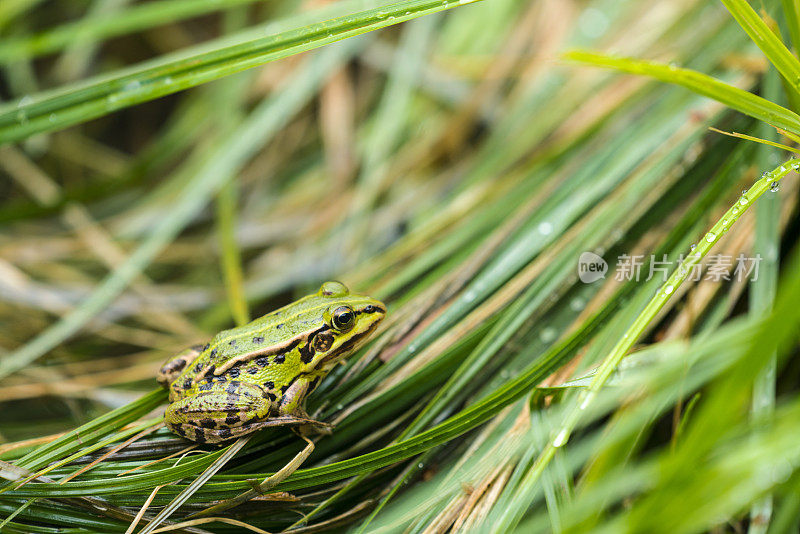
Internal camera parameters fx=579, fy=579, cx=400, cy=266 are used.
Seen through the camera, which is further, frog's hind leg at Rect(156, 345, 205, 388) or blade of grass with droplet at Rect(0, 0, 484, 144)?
frog's hind leg at Rect(156, 345, 205, 388)

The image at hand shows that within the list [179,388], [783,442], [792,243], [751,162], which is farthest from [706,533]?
[179,388]

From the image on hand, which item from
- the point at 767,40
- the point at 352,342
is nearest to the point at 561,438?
the point at 352,342

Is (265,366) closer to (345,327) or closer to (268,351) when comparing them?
(268,351)

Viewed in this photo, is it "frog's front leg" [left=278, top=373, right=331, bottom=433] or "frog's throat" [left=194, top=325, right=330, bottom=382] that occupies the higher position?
"frog's throat" [left=194, top=325, right=330, bottom=382]

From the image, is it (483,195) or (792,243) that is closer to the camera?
(792,243)

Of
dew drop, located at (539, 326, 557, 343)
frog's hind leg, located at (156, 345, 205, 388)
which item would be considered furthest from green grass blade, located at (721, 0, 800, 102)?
frog's hind leg, located at (156, 345, 205, 388)

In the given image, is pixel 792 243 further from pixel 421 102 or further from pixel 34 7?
pixel 34 7

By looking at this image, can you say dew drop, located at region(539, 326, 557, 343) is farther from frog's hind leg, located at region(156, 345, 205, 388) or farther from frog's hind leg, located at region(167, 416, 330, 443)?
frog's hind leg, located at region(156, 345, 205, 388)
